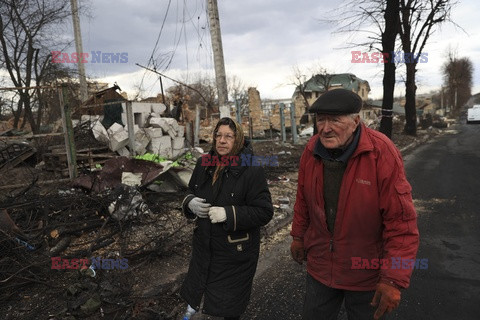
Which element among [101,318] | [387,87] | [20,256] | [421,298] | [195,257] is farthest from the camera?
[387,87]

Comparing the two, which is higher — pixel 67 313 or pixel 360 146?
pixel 360 146

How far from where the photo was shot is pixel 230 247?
2.36 meters

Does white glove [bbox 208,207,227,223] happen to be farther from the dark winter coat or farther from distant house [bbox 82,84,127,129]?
distant house [bbox 82,84,127,129]

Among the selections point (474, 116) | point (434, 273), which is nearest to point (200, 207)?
point (434, 273)

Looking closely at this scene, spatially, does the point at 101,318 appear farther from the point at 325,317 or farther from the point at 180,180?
the point at 180,180

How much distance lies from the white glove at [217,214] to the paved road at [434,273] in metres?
1.31

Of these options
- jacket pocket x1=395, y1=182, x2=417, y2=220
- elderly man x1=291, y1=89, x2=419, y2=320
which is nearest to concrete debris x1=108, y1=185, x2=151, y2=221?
elderly man x1=291, y1=89, x2=419, y2=320

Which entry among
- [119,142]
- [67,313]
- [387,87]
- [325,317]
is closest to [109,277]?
[67,313]

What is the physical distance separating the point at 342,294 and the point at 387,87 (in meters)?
11.7

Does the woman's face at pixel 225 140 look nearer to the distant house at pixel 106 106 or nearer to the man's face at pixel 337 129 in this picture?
the man's face at pixel 337 129

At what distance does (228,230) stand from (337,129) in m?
1.03

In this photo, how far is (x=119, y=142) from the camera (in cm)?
912

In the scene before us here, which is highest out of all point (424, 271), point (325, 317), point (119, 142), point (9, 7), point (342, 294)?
point (9, 7)

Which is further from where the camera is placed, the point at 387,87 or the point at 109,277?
the point at 387,87
